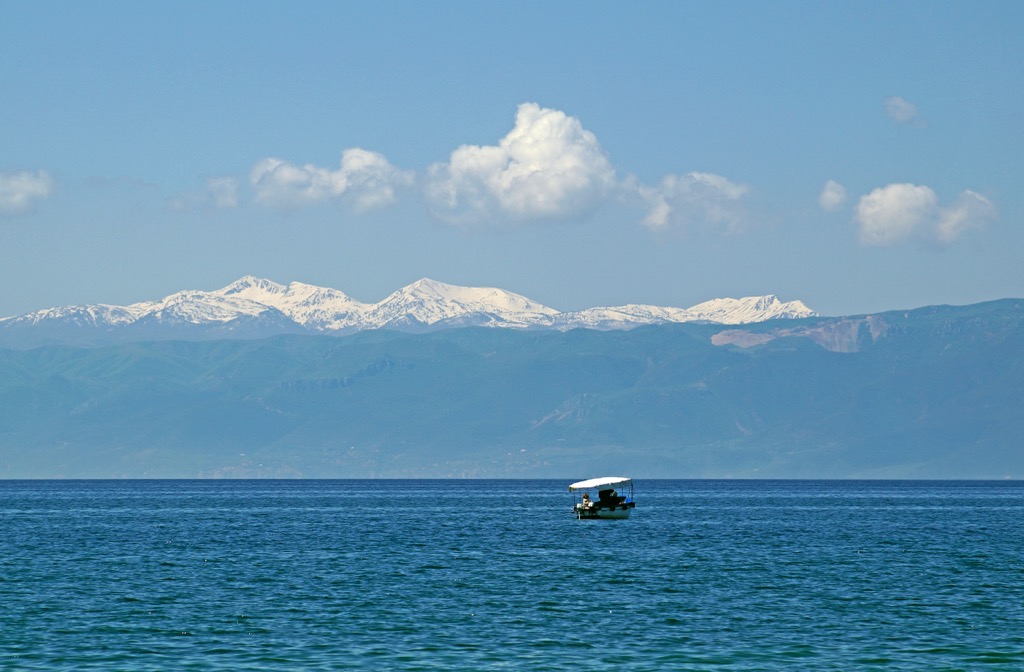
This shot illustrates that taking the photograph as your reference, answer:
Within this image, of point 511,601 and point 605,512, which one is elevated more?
point 605,512

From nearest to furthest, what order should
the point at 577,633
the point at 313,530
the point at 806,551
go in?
the point at 577,633 < the point at 806,551 < the point at 313,530

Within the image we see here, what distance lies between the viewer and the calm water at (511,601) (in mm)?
56906

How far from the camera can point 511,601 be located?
7419 cm

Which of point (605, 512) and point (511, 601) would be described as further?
point (605, 512)

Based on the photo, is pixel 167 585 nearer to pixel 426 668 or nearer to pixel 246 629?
pixel 246 629

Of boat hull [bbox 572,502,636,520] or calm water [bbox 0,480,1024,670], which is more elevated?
boat hull [bbox 572,502,636,520]

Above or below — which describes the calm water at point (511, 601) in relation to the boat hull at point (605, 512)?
below

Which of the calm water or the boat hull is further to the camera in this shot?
the boat hull

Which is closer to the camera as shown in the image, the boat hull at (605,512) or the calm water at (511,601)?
the calm water at (511,601)

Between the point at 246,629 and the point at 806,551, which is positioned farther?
the point at 806,551

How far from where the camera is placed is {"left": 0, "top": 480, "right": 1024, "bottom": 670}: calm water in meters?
56.9

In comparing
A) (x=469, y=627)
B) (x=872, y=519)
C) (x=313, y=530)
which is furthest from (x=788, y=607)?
(x=872, y=519)

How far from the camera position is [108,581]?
84625 millimetres

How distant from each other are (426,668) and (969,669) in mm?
18725
